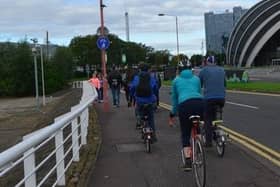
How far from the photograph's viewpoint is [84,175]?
31.3 feet

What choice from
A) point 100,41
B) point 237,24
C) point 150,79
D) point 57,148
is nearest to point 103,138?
point 150,79

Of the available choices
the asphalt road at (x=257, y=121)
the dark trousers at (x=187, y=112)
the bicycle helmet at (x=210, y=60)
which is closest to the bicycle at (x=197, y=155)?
the dark trousers at (x=187, y=112)

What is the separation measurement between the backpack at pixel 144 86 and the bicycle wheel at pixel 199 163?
4170 mm

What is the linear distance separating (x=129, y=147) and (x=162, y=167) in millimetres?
2877

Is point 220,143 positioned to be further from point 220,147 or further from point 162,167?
point 162,167

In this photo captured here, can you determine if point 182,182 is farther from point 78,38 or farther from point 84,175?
point 78,38

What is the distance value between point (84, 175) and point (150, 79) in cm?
373

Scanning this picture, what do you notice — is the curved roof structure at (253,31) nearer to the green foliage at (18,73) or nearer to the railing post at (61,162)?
the green foliage at (18,73)

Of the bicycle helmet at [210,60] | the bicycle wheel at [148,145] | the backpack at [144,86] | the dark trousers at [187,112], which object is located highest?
the bicycle helmet at [210,60]

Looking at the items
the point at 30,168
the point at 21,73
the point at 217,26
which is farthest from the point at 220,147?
the point at 217,26

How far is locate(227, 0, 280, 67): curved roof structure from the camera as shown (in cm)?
12825

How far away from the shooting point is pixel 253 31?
452ft

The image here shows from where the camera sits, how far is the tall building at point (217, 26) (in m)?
184

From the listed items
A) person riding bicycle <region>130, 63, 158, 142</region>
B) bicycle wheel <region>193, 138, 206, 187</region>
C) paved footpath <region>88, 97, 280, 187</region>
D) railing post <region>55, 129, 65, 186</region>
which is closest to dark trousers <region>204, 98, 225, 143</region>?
paved footpath <region>88, 97, 280, 187</region>
